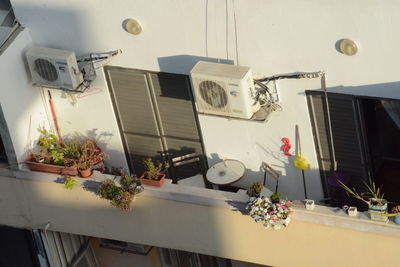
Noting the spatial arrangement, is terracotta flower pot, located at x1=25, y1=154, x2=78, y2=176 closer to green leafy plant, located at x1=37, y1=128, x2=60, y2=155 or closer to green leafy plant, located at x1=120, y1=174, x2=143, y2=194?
green leafy plant, located at x1=37, y1=128, x2=60, y2=155

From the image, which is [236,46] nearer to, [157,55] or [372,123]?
[157,55]

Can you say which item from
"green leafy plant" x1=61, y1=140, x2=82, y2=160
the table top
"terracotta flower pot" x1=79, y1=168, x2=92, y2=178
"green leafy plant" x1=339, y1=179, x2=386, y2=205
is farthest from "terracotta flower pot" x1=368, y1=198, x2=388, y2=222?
"green leafy plant" x1=61, y1=140, x2=82, y2=160

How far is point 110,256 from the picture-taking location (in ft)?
49.2

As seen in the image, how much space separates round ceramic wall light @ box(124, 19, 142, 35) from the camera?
36.2 feet

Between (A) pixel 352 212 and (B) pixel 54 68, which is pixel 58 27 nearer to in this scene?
(B) pixel 54 68

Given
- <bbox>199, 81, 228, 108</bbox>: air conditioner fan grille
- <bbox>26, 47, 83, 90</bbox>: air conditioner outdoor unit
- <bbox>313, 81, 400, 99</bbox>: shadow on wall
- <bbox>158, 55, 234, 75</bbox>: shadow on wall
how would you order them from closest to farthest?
<bbox>313, 81, 400, 99</bbox>: shadow on wall → <bbox>199, 81, 228, 108</bbox>: air conditioner fan grille → <bbox>158, 55, 234, 75</bbox>: shadow on wall → <bbox>26, 47, 83, 90</bbox>: air conditioner outdoor unit

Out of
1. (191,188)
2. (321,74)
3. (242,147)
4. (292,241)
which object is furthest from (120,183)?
(321,74)

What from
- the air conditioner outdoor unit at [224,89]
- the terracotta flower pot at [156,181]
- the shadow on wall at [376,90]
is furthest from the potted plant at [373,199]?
the terracotta flower pot at [156,181]

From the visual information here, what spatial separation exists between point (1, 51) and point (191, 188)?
11.2ft

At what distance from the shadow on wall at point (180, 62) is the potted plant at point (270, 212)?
2.03 metres

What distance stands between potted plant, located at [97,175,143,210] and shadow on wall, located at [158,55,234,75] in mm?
1745

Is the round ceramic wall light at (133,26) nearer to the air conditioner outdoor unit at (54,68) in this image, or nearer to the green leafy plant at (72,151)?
the air conditioner outdoor unit at (54,68)

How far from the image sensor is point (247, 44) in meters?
10.4

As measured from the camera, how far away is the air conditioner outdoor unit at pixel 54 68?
11.6m
